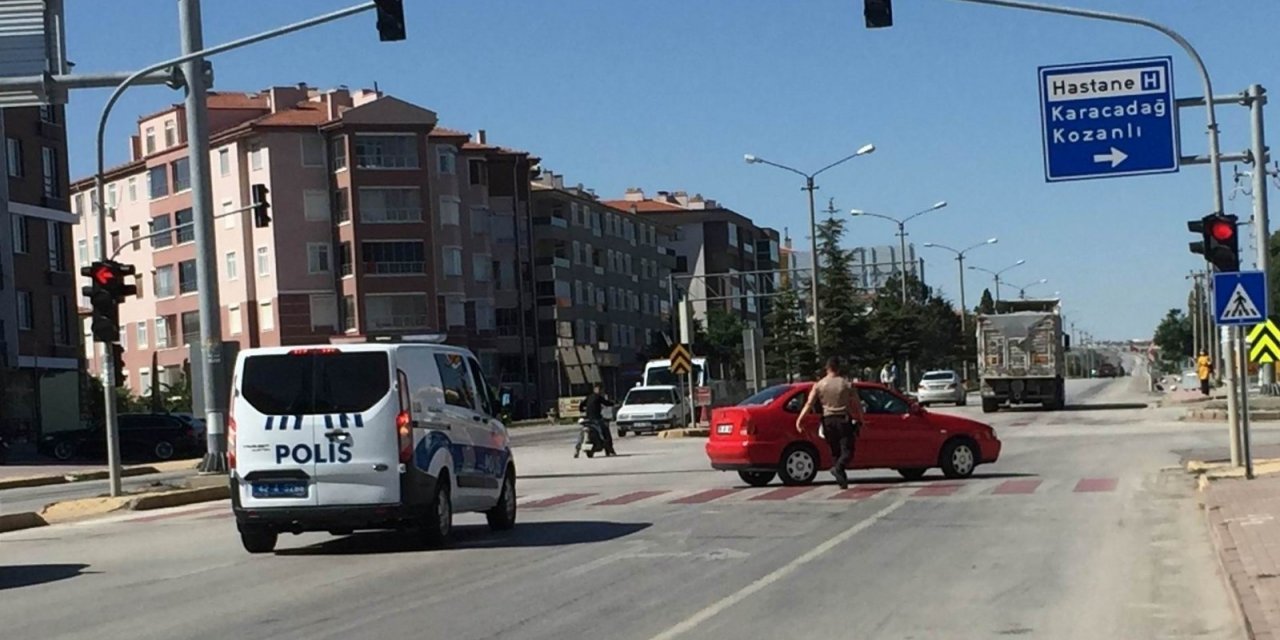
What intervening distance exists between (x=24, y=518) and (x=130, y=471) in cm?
2083

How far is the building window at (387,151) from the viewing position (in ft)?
287

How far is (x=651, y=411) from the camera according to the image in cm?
5697

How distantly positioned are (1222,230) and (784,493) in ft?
Answer: 21.1

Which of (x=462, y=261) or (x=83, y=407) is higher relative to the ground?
(x=462, y=261)

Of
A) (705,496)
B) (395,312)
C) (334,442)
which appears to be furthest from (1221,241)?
(395,312)

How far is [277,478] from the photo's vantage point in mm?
16344

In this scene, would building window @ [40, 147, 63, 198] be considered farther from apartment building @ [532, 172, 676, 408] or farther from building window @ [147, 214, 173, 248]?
apartment building @ [532, 172, 676, 408]

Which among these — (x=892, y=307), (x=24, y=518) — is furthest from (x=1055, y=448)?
(x=892, y=307)

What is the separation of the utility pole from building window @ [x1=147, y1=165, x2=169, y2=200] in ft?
217

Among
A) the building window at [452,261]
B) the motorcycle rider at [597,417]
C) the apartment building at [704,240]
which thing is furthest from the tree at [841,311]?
the apartment building at [704,240]

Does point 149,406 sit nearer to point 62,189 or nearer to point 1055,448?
point 62,189

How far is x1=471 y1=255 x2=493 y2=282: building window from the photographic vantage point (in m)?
98.2

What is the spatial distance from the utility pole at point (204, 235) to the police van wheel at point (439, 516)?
44.4 ft

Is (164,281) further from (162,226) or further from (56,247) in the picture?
(56,247)
